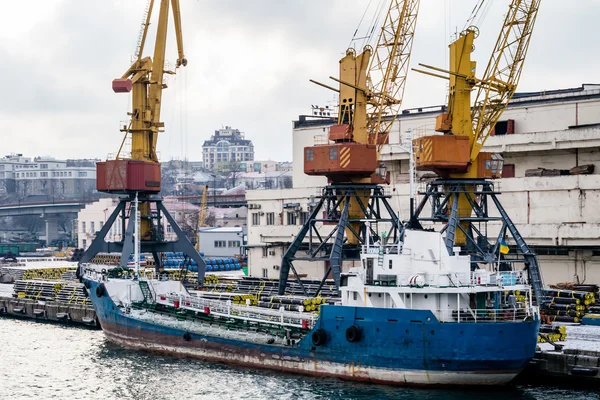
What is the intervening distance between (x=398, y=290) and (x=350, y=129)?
20201 mm

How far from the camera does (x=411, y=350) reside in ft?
121

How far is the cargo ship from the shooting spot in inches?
1436

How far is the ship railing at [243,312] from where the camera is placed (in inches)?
1653

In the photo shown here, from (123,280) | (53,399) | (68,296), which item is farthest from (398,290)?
(68,296)

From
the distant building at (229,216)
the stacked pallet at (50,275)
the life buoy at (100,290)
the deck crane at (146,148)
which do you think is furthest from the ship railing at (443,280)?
the distant building at (229,216)

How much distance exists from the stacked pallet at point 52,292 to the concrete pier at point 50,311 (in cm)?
84

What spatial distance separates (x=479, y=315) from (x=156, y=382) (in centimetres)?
1390

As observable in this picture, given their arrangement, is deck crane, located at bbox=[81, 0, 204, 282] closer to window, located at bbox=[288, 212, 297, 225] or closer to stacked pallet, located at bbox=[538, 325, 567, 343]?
window, located at bbox=[288, 212, 297, 225]

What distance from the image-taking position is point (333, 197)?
54.8 metres

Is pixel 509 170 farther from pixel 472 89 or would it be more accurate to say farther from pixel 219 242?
pixel 219 242

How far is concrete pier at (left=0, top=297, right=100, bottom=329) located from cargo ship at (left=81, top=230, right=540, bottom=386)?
1842cm

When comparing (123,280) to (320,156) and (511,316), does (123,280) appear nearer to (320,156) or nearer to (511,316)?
(320,156)

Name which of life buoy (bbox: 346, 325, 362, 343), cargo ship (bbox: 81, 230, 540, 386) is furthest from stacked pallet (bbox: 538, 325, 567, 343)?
life buoy (bbox: 346, 325, 362, 343)

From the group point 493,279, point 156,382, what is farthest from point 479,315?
point 156,382
